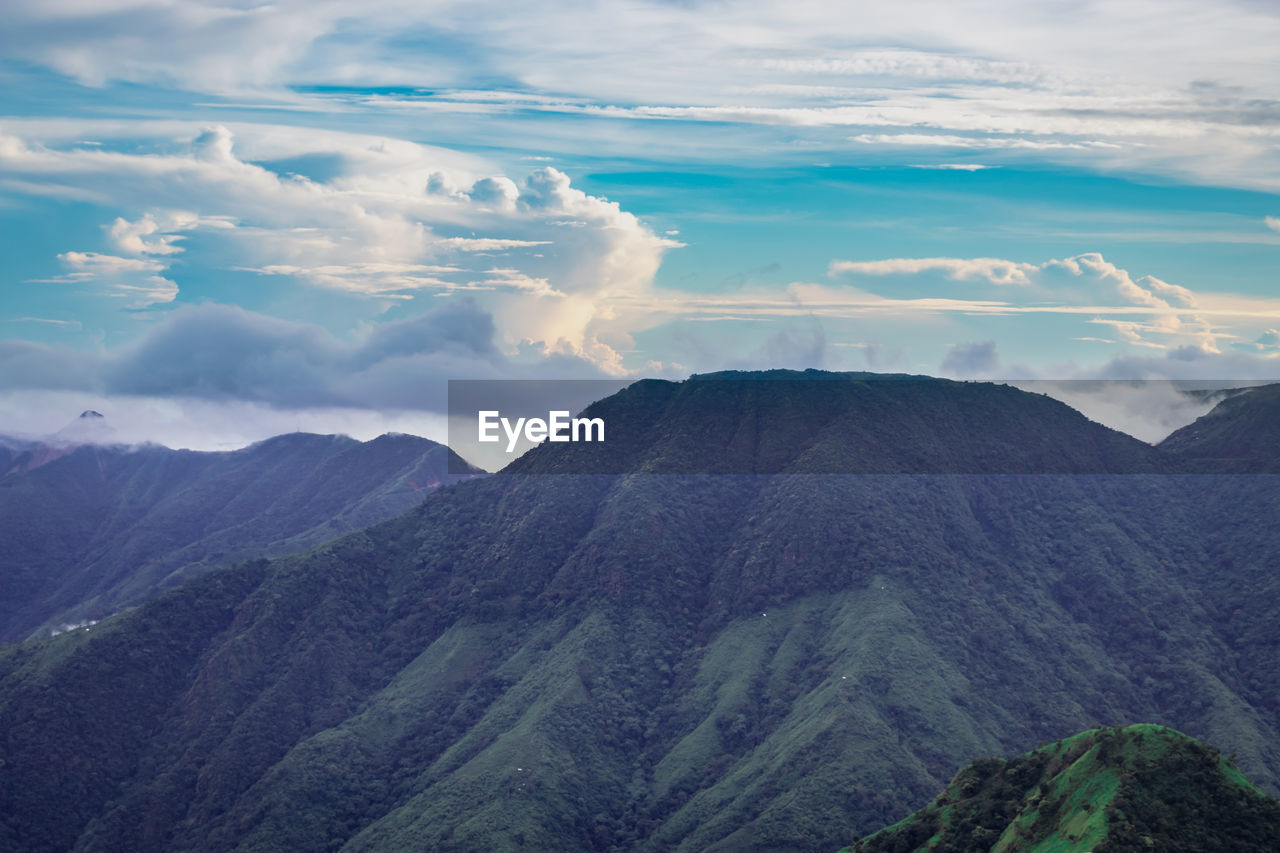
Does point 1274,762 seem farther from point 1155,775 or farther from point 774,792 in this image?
point 1155,775

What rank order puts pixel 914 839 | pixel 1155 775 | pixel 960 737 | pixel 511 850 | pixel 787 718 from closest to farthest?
pixel 1155 775 → pixel 914 839 → pixel 511 850 → pixel 960 737 → pixel 787 718

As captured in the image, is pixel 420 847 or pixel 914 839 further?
pixel 420 847

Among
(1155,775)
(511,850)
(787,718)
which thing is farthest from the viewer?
(787,718)

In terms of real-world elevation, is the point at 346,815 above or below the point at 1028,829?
below

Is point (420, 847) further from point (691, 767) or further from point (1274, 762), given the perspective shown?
point (1274, 762)

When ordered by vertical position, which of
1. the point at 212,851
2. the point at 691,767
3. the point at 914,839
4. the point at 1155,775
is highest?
the point at 1155,775

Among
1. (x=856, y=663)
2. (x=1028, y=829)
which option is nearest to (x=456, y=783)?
(x=856, y=663)
